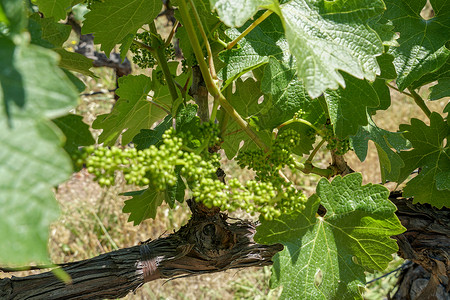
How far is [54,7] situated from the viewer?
141 cm

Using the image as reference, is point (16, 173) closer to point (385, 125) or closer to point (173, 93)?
point (173, 93)

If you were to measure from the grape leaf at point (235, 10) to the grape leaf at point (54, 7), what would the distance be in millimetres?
787

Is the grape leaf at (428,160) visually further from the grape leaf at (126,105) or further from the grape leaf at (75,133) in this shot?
the grape leaf at (75,133)

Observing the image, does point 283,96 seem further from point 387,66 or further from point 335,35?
point 387,66

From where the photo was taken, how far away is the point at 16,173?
21.4 inches

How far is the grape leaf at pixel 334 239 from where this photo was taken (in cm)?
124

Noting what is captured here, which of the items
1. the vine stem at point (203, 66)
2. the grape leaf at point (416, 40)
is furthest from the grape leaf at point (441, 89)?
the vine stem at point (203, 66)

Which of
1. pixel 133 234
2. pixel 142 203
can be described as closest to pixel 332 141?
A: pixel 142 203

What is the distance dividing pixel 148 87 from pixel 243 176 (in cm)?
Answer: 313

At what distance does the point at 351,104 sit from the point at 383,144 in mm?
319

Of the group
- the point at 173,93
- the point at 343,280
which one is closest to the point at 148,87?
the point at 173,93

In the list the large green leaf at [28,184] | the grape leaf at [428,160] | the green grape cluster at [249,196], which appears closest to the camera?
the large green leaf at [28,184]

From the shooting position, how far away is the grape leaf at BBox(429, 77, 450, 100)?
1479mm

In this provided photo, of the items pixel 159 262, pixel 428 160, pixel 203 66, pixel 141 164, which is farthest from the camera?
pixel 428 160
